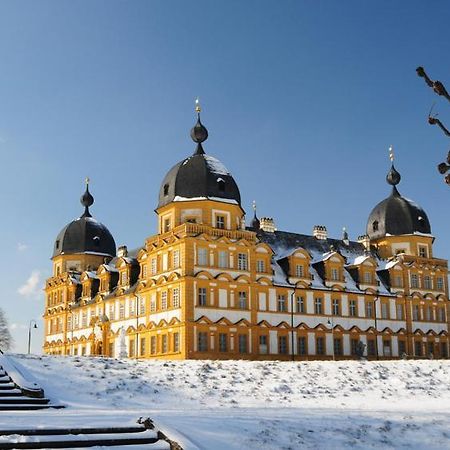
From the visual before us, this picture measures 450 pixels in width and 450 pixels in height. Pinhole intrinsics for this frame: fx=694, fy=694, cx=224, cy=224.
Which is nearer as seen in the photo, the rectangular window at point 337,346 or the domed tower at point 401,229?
the rectangular window at point 337,346

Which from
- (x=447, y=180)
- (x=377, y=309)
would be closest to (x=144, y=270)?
(x=377, y=309)

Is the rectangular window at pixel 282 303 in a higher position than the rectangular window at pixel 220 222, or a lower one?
lower

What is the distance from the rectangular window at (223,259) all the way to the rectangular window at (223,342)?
16.2ft

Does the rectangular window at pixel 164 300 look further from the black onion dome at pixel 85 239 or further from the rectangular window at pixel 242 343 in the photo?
the black onion dome at pixel 85 239

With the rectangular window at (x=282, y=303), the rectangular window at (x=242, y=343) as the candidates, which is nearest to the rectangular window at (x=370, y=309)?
the rectangular window at (x=282, y=303)

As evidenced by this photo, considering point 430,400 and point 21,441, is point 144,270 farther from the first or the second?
point 21,441

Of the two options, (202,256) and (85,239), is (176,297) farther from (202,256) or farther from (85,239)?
(85,239)

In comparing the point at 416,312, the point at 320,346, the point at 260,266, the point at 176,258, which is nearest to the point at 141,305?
the point at 176,258

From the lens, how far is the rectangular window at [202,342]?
4859 centimetres

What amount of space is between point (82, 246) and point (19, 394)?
168ft

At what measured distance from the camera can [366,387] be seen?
31.9m

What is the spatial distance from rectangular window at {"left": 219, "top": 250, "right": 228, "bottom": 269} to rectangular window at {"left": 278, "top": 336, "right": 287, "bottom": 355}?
23.7 ft

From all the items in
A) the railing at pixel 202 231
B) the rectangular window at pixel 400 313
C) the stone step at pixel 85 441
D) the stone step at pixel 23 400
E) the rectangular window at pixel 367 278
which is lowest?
the stone step at pixel 85 441

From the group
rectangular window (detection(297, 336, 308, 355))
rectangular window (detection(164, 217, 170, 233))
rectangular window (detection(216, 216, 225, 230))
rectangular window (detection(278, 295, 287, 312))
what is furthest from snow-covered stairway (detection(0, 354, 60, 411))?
rectangular window (detection(297, 336, 308, 355))
